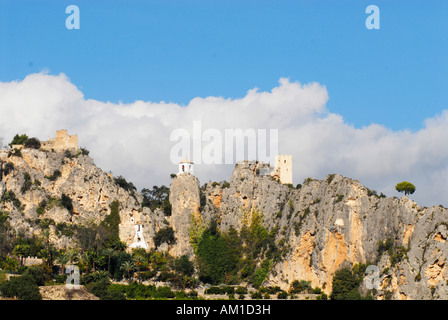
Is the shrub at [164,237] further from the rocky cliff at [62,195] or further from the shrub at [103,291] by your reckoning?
the shrub at [103,291]

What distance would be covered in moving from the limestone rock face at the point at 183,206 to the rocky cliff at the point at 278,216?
0.16 metres

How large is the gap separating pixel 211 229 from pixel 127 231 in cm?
1280

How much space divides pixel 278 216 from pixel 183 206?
14915mm

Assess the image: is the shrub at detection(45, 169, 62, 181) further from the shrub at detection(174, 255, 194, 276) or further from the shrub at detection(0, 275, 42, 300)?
the shrub at detection(0, 275, 42, 300)

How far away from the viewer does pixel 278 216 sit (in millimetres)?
119812

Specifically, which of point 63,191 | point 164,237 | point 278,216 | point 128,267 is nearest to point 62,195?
point 63,191

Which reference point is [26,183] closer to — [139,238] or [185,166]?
[139,238]

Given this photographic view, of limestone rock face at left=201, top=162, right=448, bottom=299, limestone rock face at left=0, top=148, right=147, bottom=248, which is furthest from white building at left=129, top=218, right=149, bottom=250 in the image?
limestone rock face at left=201, top=162, right=448, bottom=299

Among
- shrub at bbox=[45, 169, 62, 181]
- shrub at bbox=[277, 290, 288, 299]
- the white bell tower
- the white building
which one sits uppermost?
the white bell tower

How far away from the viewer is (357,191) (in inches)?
4296

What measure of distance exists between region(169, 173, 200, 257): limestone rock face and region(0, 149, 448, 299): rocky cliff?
0.51 feet

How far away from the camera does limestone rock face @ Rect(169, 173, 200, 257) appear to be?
121062 mm
